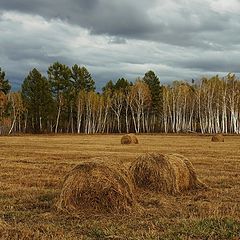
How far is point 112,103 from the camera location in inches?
4252

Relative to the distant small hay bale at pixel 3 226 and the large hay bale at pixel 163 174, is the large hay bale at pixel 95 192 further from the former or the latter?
the large hay bale at pixel 163 174

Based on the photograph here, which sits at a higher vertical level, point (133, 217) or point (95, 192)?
point (95, 192)

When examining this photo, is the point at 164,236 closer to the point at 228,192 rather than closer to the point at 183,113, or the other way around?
the point at 228,192

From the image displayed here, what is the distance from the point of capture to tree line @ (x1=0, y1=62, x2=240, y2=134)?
9519cm

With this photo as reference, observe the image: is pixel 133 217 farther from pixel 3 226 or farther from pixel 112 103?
pixel 112 103

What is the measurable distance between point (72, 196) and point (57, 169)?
32.5ft

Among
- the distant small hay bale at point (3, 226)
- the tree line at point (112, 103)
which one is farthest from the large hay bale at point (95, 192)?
the tree line at point (112, 103)

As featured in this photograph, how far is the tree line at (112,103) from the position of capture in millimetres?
95188

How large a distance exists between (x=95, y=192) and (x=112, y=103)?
9591 centimetres

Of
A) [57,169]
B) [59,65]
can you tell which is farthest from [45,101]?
[57,169]

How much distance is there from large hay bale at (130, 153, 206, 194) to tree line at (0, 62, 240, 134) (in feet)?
238

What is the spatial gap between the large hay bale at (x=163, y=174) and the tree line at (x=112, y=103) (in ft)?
238

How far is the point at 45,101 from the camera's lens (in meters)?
95.9

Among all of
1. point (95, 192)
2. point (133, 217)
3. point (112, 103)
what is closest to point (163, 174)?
point (95, 192)
